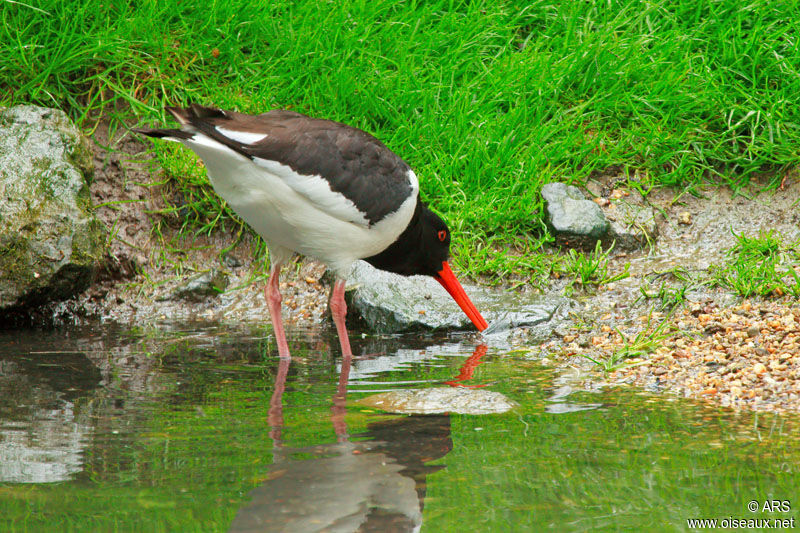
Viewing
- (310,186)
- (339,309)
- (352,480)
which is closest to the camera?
(352,480)

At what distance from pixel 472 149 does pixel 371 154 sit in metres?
1.72

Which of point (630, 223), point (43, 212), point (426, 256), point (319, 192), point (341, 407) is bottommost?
point (341, 407)

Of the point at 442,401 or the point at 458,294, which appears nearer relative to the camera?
the point at 442,401

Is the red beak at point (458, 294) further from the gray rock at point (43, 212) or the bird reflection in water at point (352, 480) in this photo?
the gray rock at point (43, 212)

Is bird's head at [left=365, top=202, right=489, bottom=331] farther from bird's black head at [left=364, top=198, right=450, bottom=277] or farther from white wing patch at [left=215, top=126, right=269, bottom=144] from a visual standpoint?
white wing patch at [left=215, top=126, right=269, bottom=144]

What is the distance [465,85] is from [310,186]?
102 inches

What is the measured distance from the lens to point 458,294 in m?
5.27

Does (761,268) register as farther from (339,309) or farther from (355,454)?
(355,454)

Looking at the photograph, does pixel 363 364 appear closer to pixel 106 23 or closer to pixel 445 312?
pixel 445 312

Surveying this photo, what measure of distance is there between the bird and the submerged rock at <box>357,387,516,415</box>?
1.05 meters

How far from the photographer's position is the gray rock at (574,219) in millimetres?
5832

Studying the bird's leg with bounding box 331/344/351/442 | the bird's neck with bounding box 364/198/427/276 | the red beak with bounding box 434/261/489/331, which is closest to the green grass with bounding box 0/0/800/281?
the red beak with bounding box 434/261/489/331

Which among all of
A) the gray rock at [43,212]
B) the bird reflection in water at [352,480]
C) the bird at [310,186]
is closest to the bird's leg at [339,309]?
the bird at [310,186]

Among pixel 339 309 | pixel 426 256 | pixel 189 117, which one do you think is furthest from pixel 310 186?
pixel 426 256
